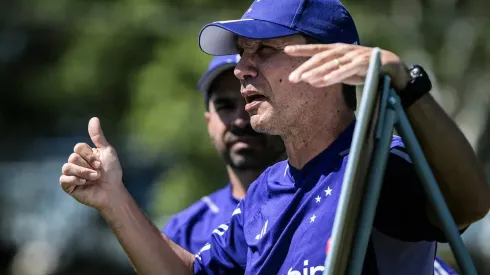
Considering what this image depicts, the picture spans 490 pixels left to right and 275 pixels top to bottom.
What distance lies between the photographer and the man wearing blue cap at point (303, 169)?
8.84 feet

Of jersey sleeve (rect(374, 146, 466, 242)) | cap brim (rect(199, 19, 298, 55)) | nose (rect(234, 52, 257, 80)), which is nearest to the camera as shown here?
jersey sleeve (rect(374, 146, 466, 242))

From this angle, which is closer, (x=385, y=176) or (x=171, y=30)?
(x=385, y=176)

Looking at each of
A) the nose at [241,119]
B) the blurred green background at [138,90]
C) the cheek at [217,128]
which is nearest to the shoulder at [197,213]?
the cheek at [217,128]

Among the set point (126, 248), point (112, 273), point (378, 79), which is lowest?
point (112, 273)

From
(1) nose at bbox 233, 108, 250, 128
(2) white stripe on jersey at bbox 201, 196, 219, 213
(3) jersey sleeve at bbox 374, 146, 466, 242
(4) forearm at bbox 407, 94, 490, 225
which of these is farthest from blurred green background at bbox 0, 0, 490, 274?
→ (4) forearm at bbox 407, 94, 490, 225

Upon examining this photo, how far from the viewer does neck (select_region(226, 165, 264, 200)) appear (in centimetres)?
517

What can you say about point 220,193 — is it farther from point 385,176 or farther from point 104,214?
point 385,176

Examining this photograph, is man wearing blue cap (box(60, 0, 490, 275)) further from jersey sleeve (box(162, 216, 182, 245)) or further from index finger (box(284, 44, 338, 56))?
jersey sleeve (box(162, 216, 182, 245))

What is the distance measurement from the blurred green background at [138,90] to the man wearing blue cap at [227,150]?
21.6 feet

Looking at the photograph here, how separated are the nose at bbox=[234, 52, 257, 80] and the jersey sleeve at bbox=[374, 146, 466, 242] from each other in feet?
1.91

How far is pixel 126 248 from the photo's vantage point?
3479 millimetres

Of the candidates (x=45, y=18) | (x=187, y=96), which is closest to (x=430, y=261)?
(x=187, y=96)

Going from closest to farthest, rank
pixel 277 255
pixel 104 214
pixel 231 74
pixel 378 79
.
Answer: pixel 378 79
pixel 277 255
pixel 104 214
pixel 231 74

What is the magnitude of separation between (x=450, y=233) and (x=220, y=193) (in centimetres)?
288
